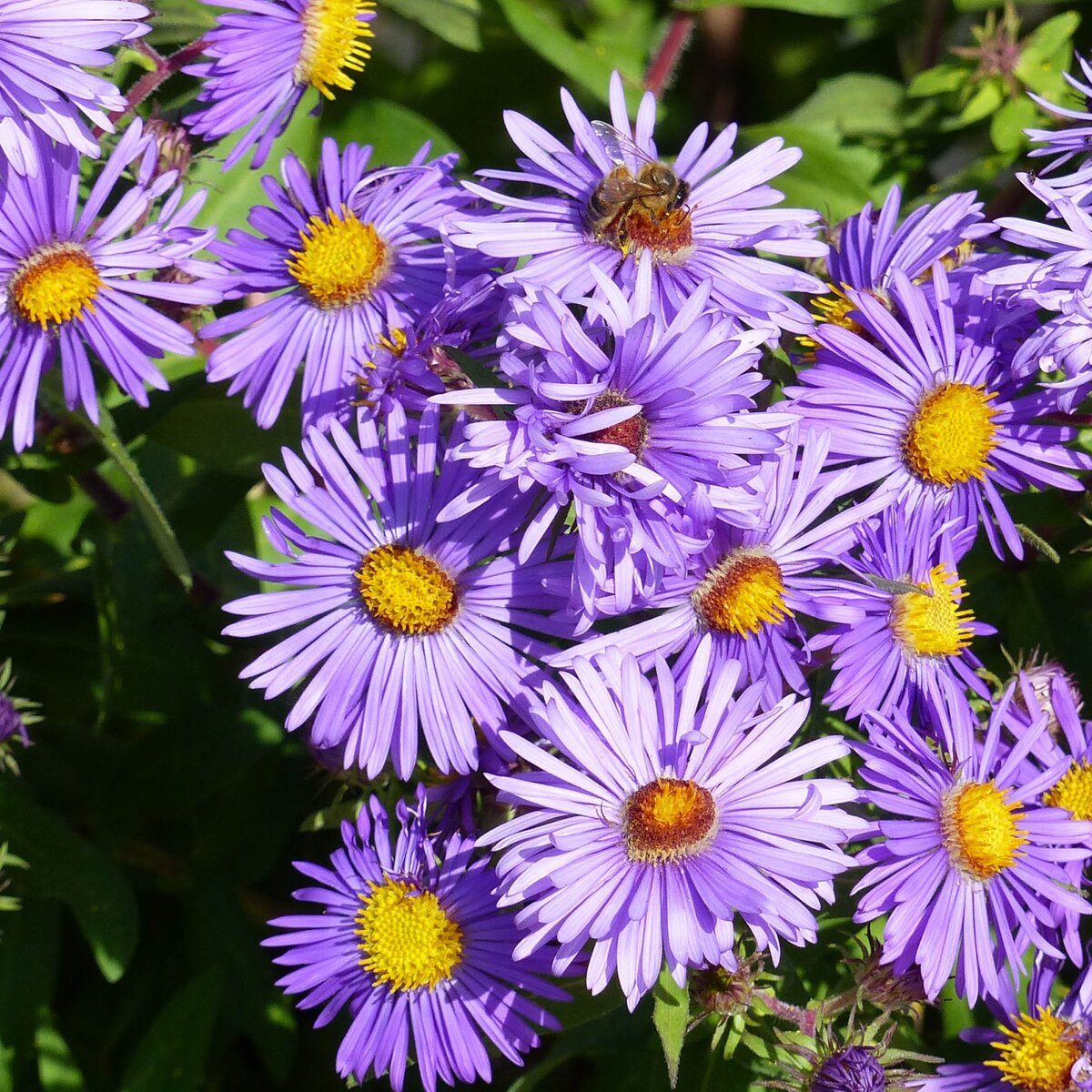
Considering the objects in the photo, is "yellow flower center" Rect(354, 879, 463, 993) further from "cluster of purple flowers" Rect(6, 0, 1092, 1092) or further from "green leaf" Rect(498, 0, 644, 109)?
"green leaf" Rect(498, 0, 644, 109)

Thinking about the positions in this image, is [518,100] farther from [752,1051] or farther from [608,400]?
[752,1051]

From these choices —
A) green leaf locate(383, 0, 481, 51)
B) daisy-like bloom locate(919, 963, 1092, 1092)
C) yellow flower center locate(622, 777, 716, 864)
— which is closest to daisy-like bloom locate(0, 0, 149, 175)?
green leaf locate(383, 0, 481, 51)

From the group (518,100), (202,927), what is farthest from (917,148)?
(202,927)

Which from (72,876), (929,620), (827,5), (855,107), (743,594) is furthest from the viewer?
(855,107)

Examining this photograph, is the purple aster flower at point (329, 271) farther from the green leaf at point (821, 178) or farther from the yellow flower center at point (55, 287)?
the green leaf at point (821, 178)

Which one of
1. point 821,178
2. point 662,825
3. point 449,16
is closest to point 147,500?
point 662,825

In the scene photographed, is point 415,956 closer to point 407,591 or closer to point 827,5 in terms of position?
point 407,591
